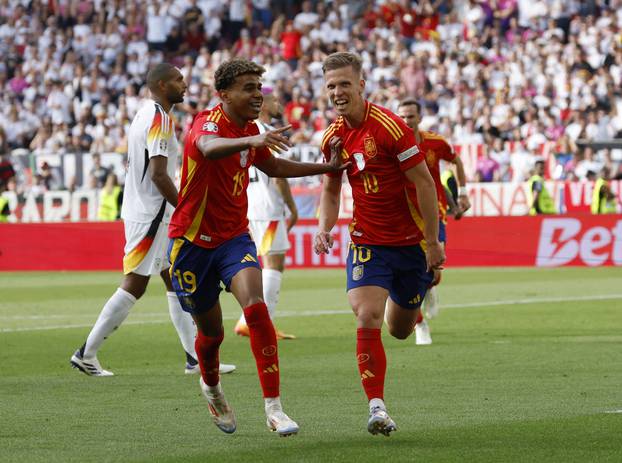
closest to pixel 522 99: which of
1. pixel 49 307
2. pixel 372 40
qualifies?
pixel 372 40

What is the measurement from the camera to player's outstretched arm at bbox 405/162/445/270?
319 inches

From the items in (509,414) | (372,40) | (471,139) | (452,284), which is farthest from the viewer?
(372,40)

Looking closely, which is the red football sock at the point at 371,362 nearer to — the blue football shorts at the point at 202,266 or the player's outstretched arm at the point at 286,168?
the blue football shorts at the point at 202,266

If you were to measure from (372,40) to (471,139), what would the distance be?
20.8 ft

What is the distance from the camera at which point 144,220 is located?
11.2 meters

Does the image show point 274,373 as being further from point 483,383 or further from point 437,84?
point 437,84

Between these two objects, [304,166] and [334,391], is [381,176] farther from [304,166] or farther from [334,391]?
[334,391]

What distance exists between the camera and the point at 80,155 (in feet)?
104

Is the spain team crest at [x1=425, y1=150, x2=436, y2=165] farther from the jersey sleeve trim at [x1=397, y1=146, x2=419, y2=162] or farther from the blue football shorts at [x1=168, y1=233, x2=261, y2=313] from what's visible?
the blue football shorts at [x1=168, y1=233, x2=261, y2=313]

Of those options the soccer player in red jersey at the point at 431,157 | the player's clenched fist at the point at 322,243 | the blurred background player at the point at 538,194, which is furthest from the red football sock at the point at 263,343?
the blurred background player at the point at 538,194

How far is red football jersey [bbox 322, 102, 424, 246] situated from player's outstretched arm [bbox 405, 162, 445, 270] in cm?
6

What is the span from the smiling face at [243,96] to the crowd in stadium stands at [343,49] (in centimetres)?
2090

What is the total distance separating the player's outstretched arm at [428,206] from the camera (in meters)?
8.10

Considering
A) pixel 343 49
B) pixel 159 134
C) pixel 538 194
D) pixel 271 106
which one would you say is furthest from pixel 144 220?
pixel 343 49
